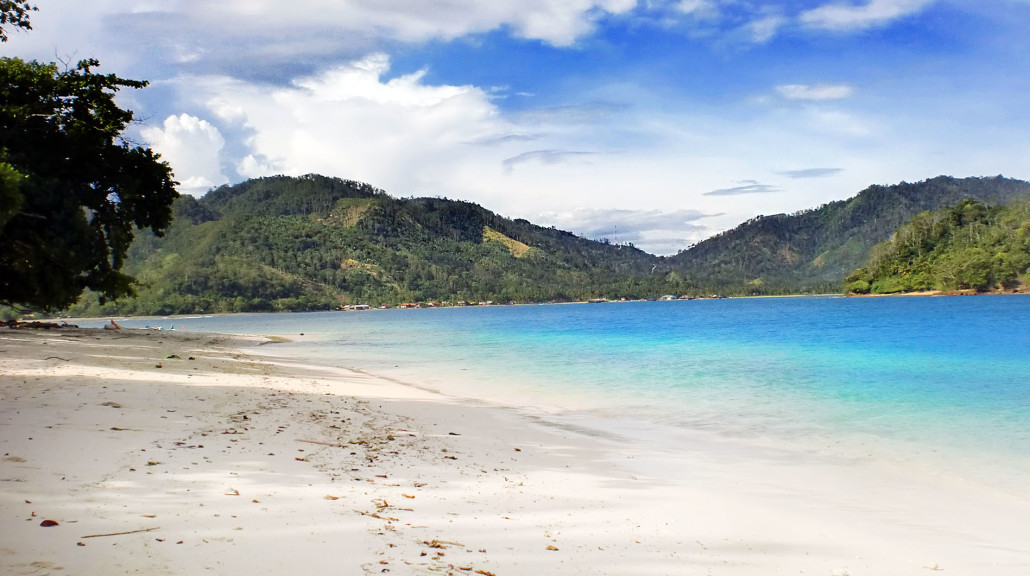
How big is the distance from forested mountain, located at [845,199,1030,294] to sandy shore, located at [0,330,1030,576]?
117456 mm

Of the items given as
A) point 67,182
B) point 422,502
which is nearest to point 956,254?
point 67,182

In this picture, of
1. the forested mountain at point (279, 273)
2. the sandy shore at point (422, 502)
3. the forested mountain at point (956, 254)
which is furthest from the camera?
the forested mountain at point (279, 273)

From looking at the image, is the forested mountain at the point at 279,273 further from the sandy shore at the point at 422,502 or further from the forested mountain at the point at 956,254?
the sandy shore at the point at 422,502

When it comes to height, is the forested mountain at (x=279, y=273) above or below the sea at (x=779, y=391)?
above

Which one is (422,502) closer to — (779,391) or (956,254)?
(779,391)

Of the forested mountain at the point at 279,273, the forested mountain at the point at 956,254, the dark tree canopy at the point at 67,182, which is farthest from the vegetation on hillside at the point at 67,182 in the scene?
the forested mountain at the point at 956,254

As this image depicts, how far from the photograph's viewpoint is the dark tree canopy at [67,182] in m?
18.0

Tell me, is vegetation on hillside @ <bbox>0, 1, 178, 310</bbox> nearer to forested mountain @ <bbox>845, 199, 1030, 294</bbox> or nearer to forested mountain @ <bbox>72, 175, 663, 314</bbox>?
forested mountain @ <bbox>72, 175, 663, 314</bbox>

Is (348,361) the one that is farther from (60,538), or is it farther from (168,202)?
(60,538)

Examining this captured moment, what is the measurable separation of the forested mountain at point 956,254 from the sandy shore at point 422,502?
117 meters

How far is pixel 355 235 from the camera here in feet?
643

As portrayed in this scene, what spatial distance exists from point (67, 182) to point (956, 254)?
428 ft

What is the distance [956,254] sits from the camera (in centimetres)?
Result: 10969

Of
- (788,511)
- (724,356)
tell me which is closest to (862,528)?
(788,511)
